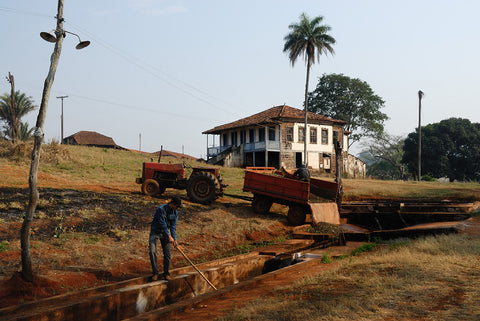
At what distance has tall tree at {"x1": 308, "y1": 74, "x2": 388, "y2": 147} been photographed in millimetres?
52156

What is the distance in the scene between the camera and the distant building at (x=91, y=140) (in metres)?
56.6

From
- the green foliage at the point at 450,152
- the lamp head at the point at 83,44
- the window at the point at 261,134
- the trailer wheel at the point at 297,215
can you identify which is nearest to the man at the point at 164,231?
the lamp head at the point at 83,44

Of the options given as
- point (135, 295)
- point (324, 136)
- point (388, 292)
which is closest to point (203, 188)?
point (135, 295)

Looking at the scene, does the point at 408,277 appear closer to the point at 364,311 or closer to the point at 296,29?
the point at 364,311

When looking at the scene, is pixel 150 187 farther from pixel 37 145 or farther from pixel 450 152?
pixel 450 152

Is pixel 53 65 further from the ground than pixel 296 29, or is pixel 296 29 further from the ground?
pixel 296 29

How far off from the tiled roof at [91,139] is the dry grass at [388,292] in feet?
178

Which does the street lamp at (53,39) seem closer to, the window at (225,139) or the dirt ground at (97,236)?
the dirt ground at (97,236)

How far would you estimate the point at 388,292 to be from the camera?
5.96 m

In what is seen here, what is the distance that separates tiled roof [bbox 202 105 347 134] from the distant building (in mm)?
21517

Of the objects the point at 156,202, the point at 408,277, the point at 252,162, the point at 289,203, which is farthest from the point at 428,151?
the point at 408,277

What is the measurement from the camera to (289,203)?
15992 millimetres

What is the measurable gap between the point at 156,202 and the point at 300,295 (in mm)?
10232

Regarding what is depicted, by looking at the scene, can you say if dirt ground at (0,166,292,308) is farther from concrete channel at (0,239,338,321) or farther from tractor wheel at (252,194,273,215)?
concrete channel at (0,239,338,321)
